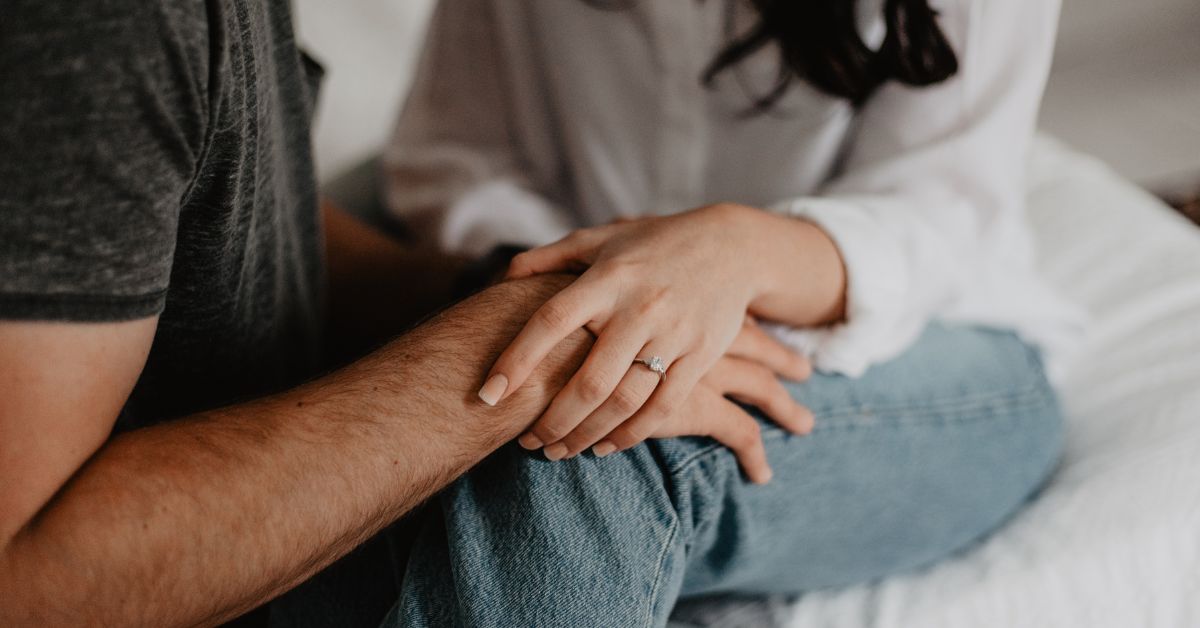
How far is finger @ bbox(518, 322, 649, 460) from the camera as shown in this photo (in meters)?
0.54

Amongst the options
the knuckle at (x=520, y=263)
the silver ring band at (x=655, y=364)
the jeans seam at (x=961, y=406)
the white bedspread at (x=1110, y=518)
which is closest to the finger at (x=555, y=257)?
the knuckle at (x=520, y=263)

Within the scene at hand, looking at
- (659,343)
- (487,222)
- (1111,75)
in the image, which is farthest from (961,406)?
(1111,75)

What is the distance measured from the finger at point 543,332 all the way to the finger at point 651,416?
2.5 inches

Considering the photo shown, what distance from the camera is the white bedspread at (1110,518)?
2.25 feet

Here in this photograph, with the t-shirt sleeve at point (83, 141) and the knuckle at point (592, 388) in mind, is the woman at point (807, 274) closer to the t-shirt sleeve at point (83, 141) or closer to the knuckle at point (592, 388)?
the knuckle at point (592, 388)

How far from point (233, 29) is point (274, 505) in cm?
24

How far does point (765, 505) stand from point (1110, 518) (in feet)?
1.04

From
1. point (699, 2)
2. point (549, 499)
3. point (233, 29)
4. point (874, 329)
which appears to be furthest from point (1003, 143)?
point (233, 29)

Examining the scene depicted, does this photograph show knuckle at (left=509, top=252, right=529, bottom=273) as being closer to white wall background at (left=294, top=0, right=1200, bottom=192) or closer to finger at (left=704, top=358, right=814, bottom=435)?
finger at (left=704, top=358, right=814, bottom=435)

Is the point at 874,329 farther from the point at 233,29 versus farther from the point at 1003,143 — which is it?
the point at 233,29

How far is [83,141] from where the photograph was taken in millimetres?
354

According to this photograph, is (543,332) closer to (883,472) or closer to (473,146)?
(883,472)

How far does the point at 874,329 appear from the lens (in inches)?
26.5

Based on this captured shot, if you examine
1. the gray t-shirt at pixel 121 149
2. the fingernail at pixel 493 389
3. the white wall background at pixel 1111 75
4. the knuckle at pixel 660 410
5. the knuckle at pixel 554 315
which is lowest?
the white wall background at pixel 1111 75
